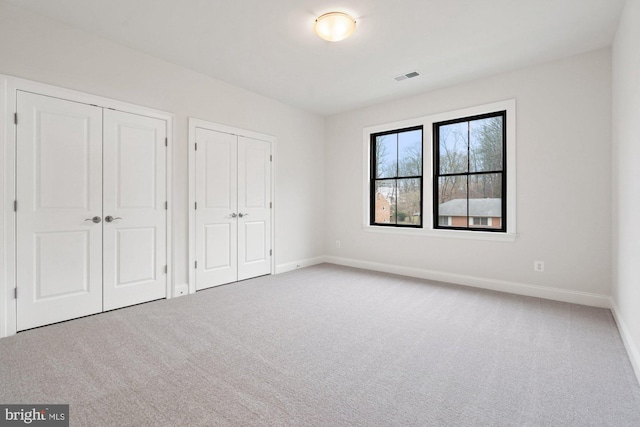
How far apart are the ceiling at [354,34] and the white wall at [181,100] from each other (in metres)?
0.14

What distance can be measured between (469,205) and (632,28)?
2.39 m

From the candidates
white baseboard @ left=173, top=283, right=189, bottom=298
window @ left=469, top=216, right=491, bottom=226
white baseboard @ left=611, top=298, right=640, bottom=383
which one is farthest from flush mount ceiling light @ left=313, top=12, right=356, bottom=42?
white baseboard @ left=611, top=298, right=640, bottom=383

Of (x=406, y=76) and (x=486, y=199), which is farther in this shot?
(x=486, y=199)

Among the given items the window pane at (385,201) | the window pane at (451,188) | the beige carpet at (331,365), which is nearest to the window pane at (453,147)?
the window pane at (451,188)

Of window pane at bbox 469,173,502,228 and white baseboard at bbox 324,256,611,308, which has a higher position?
window pane at bbox 469,173,502,228

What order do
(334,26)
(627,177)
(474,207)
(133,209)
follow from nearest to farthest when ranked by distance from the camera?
(627,177), (334,26), (133,209), (474,207)

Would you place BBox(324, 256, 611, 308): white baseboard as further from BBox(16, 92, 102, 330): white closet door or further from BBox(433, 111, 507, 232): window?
BBox(16, 92, 102, 330): white closet door

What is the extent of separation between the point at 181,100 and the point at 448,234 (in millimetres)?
Result: 4046

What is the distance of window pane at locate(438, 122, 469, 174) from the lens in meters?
4.35

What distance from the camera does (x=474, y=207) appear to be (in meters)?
4.26

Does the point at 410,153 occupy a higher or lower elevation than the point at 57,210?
higher

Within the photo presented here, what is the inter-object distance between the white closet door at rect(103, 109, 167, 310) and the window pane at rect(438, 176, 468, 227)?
12.6ft

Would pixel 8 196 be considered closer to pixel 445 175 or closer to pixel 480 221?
pixel 445 175

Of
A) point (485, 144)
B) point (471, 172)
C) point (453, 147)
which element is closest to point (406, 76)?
point (453, 147)
